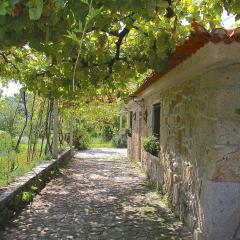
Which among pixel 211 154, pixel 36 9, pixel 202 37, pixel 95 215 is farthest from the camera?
pixel 95 215

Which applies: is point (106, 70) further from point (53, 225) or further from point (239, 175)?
point (239, 175)

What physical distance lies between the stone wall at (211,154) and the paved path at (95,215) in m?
0.54

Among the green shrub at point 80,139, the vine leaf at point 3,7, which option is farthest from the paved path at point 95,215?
the green shrub at point 80,139

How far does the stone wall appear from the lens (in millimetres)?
5023

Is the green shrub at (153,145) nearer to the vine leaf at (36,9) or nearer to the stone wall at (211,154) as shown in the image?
the stone wall at (211,154)

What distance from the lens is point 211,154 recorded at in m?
5.16

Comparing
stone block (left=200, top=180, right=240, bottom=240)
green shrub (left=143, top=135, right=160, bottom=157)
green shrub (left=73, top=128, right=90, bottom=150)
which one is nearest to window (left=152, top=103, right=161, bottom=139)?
green shrub (left=143, top=135, right=160, bottom=157)

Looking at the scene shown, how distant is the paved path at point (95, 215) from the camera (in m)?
5.93

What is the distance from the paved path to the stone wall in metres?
0.54

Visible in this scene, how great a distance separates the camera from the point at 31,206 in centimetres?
760

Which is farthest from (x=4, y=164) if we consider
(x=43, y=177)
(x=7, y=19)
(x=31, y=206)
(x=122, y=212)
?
(x=7, y=19)

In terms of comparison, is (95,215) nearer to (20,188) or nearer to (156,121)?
(20,188)

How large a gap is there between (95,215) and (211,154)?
8.87 feet

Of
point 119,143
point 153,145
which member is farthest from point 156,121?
point 119,143
